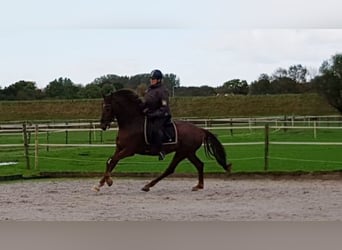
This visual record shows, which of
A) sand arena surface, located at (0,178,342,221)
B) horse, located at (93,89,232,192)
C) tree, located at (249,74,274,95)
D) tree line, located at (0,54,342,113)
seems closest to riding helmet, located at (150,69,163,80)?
horse, located at (93,89,232,192)

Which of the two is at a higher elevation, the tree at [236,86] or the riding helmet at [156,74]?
the tree at [236,86]

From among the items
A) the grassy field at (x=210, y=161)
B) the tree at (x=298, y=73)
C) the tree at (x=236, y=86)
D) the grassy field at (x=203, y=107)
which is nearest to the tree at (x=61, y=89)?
the grassy field at (x=203, y=107)

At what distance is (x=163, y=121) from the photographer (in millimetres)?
10195

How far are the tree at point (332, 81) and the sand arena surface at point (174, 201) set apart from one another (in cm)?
3545

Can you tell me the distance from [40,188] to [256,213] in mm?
4407

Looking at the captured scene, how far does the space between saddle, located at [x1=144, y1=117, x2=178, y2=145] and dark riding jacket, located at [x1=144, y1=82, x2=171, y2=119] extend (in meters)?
0.15

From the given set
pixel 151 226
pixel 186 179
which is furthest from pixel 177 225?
pixel 186 179

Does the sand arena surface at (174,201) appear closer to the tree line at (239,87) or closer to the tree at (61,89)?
the tree line at (239,87)

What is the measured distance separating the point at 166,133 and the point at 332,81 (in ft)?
130

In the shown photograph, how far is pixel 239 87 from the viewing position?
67312 millimetres

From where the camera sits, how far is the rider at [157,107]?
10055 millimetres

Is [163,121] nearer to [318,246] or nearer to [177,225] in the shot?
[177,225]

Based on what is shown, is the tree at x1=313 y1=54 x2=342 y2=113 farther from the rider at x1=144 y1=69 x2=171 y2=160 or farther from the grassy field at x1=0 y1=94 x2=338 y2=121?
the rider at x1=144 y1=69 x2=171 y2=160

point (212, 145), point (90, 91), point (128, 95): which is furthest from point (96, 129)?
point (90, 91)
